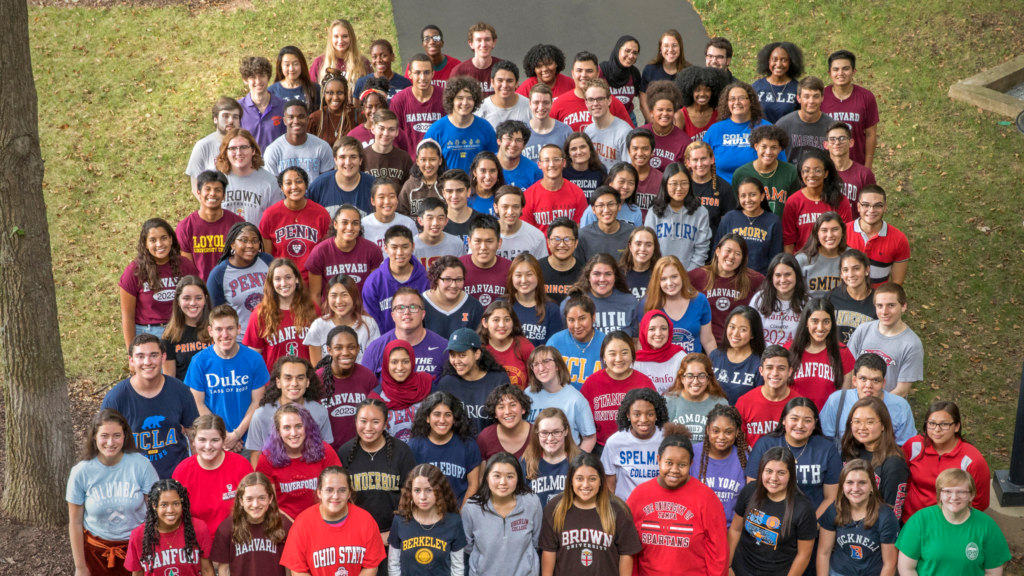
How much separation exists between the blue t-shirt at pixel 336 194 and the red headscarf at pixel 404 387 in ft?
9.26

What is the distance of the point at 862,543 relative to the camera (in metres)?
7.96

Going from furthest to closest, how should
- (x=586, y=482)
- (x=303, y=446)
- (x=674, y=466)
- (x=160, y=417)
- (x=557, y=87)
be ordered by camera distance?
(x=557, y=87) < (x=160, y=417) < (x=303, y=446) < (x=674, y=466) < (x=586, y=482)

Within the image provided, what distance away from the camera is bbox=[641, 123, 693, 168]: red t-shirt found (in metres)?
12.2

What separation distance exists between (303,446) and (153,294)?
2.75 m

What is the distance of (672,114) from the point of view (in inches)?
477

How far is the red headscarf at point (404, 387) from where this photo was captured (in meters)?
8.84

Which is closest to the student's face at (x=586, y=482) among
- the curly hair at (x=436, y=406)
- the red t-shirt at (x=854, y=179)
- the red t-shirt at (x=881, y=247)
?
the curly hair at (x=436, y=406)

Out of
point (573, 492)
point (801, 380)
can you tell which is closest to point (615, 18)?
point (801, 380)

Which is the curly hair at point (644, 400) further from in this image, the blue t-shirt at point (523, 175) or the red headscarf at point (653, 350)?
the blue t-shirt at point (523, 175)

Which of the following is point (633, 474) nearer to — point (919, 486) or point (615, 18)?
point (919, 486)

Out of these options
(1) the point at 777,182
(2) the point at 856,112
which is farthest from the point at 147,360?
(2) the point at 856,112

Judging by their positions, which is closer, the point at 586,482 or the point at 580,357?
the point at 586,482

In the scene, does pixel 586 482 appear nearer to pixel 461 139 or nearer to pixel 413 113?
pixel 461 139

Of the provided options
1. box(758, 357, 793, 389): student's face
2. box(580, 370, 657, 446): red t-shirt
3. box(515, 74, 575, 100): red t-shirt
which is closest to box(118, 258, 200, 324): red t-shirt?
box(580, 370, 657, 446): red t-shirt
